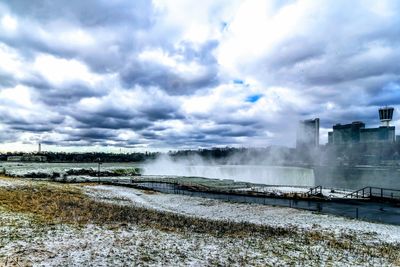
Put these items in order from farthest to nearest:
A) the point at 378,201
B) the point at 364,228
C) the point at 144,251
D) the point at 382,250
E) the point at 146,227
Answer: the point at 378,201 → the point at 364,228 → the point at 146,227 → the point at 382,250 → the point at 144,251

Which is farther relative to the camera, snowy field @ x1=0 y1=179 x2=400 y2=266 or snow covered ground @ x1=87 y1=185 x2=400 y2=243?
snow covered ground @ x1=87 y1=185 x2=400 y2=243

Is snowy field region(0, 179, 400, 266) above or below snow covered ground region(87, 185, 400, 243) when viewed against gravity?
above

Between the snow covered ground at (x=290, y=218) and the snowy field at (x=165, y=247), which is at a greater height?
the snowy field at (x=165, y=247)

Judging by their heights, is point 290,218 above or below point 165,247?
below

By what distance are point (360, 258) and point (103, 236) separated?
13.0 m

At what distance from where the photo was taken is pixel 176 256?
13227 millimetres

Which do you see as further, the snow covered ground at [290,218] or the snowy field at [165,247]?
the snow covered ground at [290,218]

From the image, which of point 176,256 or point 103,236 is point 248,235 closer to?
point 176,256

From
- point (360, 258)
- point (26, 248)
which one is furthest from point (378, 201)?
point (26, 248)

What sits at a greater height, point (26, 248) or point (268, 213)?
point (26, 248)

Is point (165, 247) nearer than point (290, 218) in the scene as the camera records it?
Yes

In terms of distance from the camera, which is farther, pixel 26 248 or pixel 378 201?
pixel 378 201

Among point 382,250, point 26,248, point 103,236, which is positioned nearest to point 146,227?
point 103,236

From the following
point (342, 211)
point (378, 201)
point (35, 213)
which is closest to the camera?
point (35, 213)
